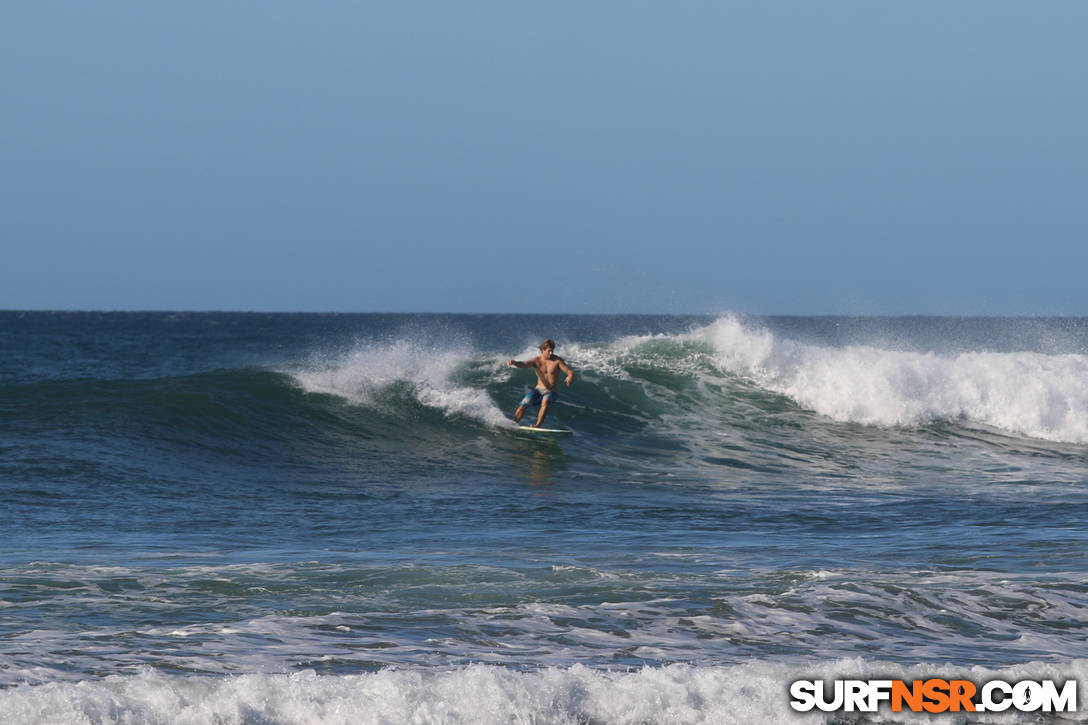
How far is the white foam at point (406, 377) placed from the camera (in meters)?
16.6

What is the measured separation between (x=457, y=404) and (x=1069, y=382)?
36.1 ft

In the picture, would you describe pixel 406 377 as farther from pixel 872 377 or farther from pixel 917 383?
pixel 917 383

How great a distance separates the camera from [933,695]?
16.8 feet

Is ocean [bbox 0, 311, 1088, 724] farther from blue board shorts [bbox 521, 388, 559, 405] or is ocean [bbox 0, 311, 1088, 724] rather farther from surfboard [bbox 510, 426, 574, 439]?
blue board shorts [bbox 521, 388, 559, 405]

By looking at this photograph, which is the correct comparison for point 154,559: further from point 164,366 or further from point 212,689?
point 164,366

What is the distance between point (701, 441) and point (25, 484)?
8989 millimetres

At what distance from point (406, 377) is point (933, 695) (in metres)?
13.4

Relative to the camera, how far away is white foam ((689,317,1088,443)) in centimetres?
1808

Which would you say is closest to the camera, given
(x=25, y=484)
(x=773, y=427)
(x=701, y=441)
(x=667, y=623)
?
(x=667, y=623)

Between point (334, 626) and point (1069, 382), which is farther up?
point (1069, 382)

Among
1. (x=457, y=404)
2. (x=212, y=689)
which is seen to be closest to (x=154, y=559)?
(x=212, y=689)

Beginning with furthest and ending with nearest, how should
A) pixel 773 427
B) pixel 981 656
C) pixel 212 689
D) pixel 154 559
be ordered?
pixel 773 427, pixel 154 559, pixel 981 656, pixel 212 689

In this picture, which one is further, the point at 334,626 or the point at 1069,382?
the point at 1069,382

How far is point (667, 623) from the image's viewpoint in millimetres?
6352
